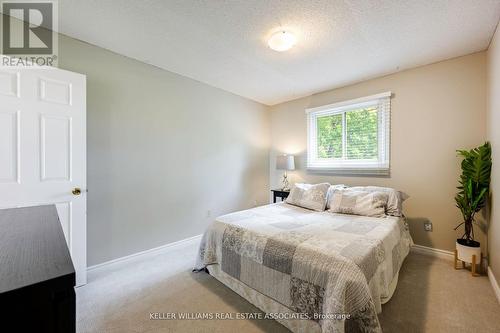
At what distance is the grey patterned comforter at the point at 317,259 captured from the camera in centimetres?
127

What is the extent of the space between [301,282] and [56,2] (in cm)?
296

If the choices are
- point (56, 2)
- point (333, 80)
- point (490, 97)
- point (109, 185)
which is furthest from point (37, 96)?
point (490, 97)

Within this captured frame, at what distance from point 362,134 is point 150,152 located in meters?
3.17

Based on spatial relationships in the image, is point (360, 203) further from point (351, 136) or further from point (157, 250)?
point (157, 250)

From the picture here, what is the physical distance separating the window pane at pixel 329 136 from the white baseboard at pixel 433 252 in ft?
5.41

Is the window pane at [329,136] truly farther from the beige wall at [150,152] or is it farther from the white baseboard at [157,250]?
the white baseboard at [157,250]

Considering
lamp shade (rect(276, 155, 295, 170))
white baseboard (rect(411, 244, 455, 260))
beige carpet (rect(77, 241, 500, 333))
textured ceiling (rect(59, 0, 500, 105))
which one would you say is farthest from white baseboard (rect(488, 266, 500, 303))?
lamp shade (rect(276, 155, 295, 170))

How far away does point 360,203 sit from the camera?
2572mm

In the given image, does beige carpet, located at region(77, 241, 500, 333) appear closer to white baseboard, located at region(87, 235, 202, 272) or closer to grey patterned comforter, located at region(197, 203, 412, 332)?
white baseboard, located at region(87, 235, 202, 272)

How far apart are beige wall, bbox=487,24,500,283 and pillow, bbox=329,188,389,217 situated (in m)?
0.89

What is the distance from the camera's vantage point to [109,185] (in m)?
2.50

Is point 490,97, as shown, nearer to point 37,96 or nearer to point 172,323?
point 172,323

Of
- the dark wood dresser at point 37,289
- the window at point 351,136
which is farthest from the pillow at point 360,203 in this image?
the dark wood dresser at point 37,289

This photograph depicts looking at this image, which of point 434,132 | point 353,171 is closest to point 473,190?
point 434,132
